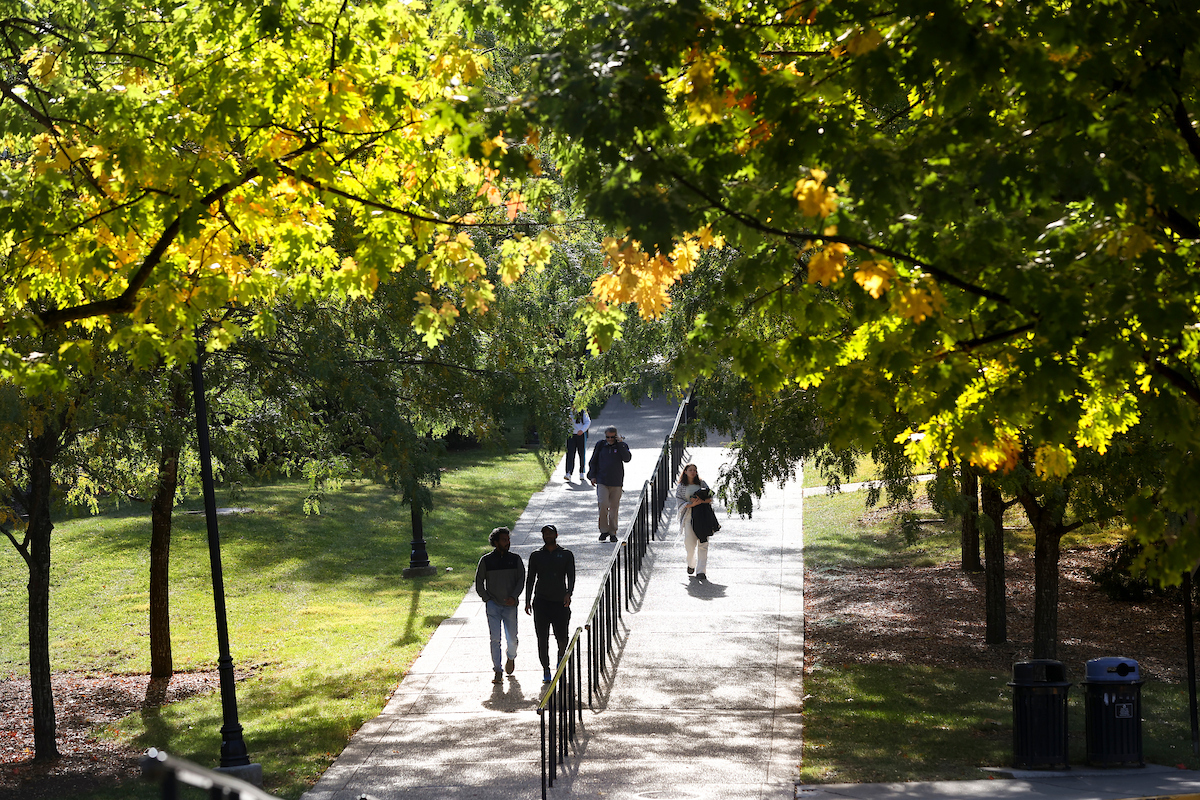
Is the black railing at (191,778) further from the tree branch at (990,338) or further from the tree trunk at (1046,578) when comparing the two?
the tree trunk at (1046,578)

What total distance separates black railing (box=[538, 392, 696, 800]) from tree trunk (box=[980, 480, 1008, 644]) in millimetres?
3542

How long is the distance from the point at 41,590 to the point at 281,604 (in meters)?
5.68

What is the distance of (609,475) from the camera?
18.8 meters

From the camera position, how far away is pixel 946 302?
19.4 feet

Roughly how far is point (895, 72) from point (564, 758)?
6.43m

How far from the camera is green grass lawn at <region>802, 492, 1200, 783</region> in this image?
9805 millimetres

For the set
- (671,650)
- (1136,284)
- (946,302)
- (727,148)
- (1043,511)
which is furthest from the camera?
(671,650)

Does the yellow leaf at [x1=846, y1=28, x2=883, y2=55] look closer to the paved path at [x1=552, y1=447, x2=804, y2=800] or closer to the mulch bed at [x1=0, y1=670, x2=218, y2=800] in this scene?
the paved path at [x1=552, y1=447, x2=804, y2=800]

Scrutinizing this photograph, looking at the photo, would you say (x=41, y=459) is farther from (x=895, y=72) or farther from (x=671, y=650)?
(x=895, y=72)

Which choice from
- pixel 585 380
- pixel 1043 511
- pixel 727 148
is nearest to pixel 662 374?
pixel 585 380

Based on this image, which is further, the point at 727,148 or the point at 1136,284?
the point at 727,148

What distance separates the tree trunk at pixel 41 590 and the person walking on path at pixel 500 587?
4.22m

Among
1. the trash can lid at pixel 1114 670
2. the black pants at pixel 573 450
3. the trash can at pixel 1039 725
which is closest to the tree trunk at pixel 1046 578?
the trash can lid at pixel 1114 670

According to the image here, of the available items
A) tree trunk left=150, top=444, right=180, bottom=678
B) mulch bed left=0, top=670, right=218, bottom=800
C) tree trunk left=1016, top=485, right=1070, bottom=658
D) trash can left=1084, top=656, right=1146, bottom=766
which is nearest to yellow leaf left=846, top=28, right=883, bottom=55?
trash can left=1084, top=656, right=1146, bottom=766
